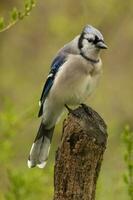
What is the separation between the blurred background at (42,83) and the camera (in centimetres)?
750

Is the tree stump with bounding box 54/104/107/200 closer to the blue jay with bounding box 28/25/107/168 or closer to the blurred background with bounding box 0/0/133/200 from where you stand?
the blue jay with bounding box 28/25/107/168

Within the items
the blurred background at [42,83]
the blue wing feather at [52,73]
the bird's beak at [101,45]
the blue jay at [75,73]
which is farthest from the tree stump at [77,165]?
the blurred background at [42,83]

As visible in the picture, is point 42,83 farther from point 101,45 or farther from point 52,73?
point 101,45

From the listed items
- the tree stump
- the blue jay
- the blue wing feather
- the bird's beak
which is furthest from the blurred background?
the tree stump

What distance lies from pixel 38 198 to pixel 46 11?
340 cm

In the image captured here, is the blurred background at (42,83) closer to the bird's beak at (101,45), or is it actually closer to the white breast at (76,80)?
the white breast at (76,80)

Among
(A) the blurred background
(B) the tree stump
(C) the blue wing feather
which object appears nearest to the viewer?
(B) the tree stump

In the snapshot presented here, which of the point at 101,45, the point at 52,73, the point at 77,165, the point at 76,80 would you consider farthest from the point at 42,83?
the point at 77,165

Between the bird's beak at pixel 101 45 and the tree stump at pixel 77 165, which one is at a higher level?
the bird's beak at pixel 101 45

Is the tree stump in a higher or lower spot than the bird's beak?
lower

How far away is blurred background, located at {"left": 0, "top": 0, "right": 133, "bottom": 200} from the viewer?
295 inches

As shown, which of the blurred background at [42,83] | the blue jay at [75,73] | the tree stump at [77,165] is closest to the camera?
the tree stump at [77,165]

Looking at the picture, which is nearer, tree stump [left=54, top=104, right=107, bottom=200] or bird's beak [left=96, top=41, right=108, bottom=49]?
tree stump [left=54, top=104, right=107, bottom=200]

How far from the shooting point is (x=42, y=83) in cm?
985
